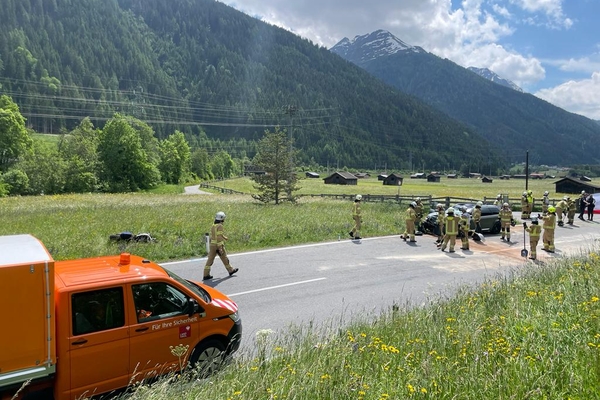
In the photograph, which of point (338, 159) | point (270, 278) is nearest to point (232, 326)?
point (270, 278)

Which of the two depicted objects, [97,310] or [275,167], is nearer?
[97,310]

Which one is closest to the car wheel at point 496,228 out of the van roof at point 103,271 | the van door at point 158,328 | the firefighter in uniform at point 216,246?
the firefighter in uniform at point 216,246

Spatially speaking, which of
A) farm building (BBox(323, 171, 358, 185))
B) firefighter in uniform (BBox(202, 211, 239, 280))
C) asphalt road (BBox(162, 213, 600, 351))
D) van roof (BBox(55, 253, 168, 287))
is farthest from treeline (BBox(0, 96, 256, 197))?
van roof (BBox(55, 253, 168, 287))

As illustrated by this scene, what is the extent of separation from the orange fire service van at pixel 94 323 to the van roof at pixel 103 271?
12mm

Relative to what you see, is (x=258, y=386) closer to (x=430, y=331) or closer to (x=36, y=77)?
(x=430, y=331)

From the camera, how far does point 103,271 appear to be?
212 inches

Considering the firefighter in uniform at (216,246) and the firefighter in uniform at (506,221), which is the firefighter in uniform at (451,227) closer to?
the firefighter in uniform at (506,221)

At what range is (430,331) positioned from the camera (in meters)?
5.47

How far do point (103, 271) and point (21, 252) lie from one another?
3.38ft

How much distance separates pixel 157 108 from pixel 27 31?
6078cm

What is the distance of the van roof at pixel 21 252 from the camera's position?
4352 mm

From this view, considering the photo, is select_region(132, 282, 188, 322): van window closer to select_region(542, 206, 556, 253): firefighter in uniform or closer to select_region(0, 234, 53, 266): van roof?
select_region(0, 234, 53, 266): van roof

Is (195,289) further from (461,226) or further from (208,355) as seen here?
(461,226)

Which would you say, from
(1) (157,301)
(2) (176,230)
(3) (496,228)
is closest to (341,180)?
(3) (496,228)
